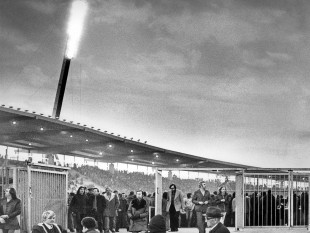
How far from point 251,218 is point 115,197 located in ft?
21.0

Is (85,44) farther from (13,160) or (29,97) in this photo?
(13,160)

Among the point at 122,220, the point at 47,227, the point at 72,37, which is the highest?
the point at 72,37

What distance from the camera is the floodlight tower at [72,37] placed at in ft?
127

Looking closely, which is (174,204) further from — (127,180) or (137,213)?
(127,180)

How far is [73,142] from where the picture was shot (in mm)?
37469

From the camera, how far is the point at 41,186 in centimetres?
1800

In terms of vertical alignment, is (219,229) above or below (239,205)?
above

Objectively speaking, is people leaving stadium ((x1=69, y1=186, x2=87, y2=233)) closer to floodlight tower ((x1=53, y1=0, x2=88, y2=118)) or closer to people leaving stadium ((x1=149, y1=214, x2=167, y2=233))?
people leaving stadium ((x1=149, y1=214, x2=167, y2=233))

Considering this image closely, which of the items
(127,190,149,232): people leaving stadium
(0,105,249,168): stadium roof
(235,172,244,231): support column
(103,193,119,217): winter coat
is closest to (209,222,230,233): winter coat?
(127,190,149,232): people leaving stadium

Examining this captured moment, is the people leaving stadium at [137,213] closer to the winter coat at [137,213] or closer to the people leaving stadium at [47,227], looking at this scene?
the winter coat at [137,213]

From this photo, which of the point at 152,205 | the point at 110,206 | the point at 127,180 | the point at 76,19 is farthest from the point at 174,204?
the point at 127,180

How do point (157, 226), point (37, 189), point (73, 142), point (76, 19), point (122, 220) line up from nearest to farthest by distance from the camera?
1. point (157, 226)
2. point (37, 189)
3. point (122, 220)
4. point (73, 142)
5. point (76, 19)

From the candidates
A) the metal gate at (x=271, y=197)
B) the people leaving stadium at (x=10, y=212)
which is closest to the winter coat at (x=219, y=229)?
the people leaving stadium at (x=10, y=212)

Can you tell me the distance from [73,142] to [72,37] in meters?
7.43
